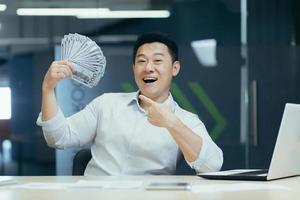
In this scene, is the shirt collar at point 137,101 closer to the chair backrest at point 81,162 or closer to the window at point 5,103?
the chair backrest at point 81,162

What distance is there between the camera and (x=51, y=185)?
1965mm

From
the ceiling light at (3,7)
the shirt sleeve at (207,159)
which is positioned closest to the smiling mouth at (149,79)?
the shirt sleeve at (207,159)

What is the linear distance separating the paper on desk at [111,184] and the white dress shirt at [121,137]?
21.4 inches

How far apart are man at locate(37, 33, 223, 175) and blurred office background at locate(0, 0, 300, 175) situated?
3.02 metres

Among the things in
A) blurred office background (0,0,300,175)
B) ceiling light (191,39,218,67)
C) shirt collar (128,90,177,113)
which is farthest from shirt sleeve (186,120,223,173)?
ceiling light (191,39,218,67)

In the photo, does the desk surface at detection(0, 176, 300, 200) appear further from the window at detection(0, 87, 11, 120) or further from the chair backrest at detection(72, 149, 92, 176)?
the window at detection(0, 87, 11, 120)

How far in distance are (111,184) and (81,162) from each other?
2.46 feet

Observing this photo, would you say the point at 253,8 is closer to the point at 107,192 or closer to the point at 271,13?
the point at 271,13

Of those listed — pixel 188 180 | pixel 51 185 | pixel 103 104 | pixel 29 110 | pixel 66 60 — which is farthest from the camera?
pixel 29 110

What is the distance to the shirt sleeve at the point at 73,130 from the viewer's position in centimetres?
257

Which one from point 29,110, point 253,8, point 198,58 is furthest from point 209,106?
point 29,110

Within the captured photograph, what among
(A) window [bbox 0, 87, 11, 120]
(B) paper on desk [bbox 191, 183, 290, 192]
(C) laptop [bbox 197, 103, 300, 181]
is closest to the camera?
(B) paper on desk [bbox 191, 183, 290, 192]

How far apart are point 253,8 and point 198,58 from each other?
81 cm

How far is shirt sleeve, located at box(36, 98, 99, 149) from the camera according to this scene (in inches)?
101
